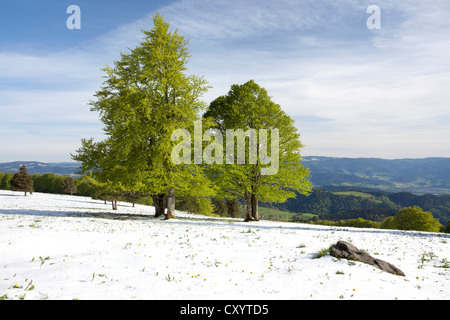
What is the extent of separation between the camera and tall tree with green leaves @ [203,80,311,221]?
2592 centimetres

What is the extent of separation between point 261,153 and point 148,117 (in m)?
11.2

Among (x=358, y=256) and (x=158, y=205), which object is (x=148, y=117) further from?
(x=358, y=256)

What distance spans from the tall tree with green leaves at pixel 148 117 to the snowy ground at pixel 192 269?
7.45 m

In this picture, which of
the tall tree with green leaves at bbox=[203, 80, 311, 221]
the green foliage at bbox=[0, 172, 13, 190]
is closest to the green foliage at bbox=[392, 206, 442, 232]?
the tall tree with green leaves at bbox=[203, 80, 311, 221]

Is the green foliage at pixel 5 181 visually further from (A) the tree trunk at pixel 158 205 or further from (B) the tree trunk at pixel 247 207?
(B) the tree trunk at pixel 247 207

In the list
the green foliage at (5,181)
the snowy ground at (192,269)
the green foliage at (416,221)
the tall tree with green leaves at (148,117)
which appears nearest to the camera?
the snowy ground at (192,269)

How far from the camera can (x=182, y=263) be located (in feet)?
35.1

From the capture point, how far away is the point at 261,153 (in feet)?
85.9

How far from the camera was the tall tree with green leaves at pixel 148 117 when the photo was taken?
72.8ft

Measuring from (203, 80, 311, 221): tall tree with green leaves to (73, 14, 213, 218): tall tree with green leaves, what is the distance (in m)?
3.90

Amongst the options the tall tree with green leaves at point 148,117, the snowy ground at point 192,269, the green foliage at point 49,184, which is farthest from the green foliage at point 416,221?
the green foliage at point 49,184
